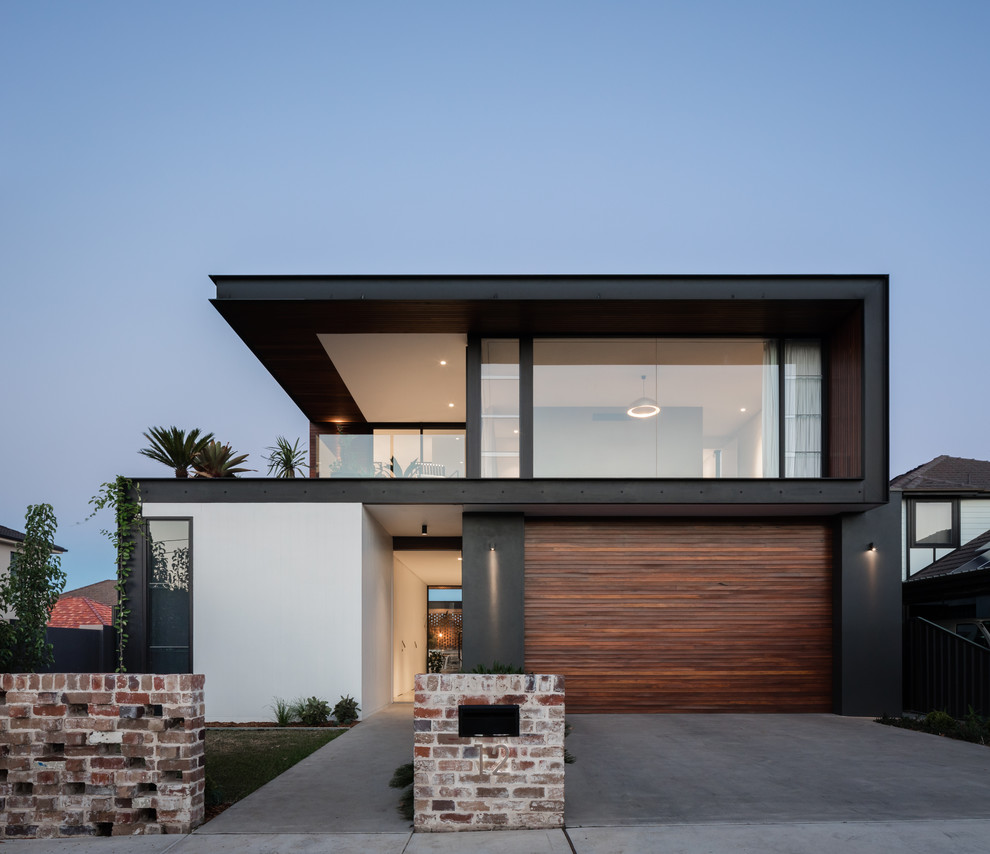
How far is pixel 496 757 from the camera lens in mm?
4703

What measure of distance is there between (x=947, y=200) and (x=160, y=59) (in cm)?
5732

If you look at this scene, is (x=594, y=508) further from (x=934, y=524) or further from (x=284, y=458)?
(x=934, y=524)

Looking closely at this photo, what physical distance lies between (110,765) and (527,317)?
25.4 feet

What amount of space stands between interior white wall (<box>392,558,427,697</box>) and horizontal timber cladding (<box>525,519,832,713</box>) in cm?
429

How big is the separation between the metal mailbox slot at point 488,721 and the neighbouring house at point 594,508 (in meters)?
5.76

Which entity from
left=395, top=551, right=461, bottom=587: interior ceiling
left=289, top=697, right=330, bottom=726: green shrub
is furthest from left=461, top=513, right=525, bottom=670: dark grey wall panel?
left=395, top=551, right=461, bottom=587: interior ceiling

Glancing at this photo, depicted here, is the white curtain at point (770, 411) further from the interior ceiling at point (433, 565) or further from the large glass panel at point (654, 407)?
the interior ceiling at point (433, 565)

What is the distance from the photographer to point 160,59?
907 inches

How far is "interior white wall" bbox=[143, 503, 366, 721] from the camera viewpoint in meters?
9.97

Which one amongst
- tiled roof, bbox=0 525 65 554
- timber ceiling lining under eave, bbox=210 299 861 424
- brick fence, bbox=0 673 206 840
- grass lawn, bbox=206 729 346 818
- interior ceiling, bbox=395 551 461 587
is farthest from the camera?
tiled roof, bbox=0 525 65 554

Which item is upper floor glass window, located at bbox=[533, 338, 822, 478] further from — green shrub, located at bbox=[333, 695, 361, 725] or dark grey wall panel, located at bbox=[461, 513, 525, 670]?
green shrub, located at bbox=[333, 695, 361, 725]

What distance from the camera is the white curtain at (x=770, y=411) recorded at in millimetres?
10852

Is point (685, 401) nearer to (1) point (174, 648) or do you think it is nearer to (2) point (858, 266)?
(1) point (174, 648)

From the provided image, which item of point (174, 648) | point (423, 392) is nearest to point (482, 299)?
point (423, 392)
